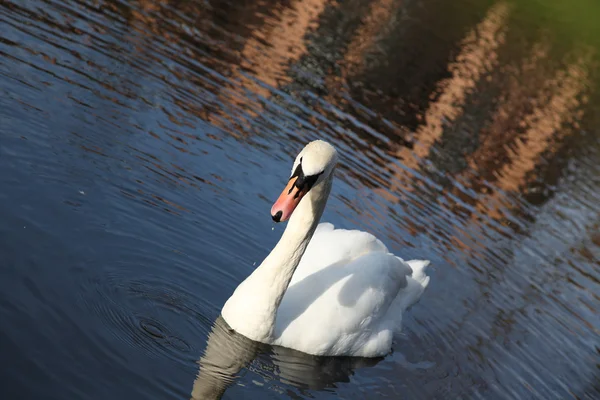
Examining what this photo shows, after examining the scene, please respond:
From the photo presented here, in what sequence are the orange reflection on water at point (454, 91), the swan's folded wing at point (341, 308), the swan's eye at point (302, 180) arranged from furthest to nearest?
the orange reflection on water at point (454, 91)
the swan's folded wing at point (341, 308)
the swan's eye at point (302, 180)

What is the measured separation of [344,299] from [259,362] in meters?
1.11

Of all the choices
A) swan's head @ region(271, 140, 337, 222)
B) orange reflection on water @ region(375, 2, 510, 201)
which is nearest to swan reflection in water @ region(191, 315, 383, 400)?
swan's head @ region(271, 140, 337, 222)

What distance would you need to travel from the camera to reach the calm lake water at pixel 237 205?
23.5 feet

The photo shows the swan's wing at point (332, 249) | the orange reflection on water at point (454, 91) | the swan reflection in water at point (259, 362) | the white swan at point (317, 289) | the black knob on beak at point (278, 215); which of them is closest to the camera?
the black knob on beak at point (278, 215)

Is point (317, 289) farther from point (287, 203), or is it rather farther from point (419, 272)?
point (419, 272)

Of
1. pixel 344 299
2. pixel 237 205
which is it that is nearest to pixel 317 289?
pixel 344 299

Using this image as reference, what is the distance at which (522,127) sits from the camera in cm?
2188

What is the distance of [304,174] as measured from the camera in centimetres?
699

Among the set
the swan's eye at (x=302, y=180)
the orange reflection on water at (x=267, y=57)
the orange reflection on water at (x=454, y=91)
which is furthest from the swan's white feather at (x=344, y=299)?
the orange reflection on water at (x=267, y=57)

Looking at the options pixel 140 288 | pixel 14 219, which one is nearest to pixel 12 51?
pixel 14 219

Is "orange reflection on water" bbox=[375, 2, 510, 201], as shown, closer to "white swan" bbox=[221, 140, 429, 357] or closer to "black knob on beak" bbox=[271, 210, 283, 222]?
"white swan" bbox=[221, 140, 429, 357]

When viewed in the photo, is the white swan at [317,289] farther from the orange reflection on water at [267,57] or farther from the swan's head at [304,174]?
the orange reflection on water at [267,57]

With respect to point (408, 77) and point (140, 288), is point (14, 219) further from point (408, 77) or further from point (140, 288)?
point (408, 77)

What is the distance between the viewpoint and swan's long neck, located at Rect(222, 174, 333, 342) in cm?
768
